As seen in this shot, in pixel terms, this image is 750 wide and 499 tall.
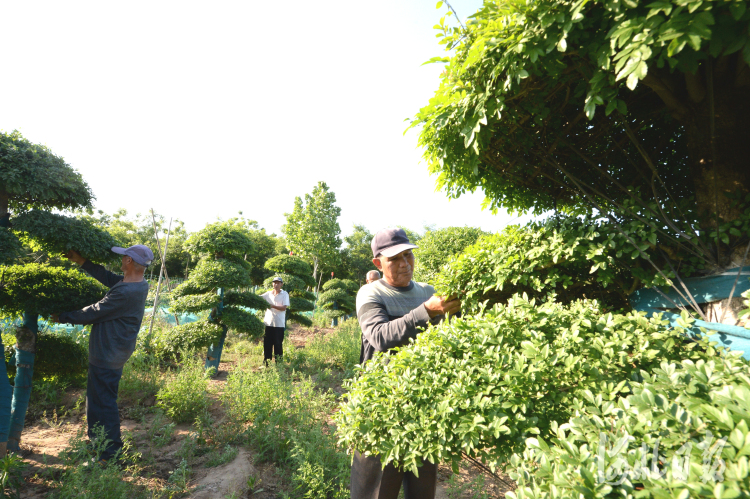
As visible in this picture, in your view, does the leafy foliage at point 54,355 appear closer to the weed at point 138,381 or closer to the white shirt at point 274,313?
the weed at point 138,381

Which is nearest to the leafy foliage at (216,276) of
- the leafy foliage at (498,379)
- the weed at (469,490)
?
the weed at (469,490)

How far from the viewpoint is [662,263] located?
1.89m

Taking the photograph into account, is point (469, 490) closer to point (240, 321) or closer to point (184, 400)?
point (184, 400)

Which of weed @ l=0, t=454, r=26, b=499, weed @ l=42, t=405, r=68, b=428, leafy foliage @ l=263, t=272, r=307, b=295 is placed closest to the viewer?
weed @ l=0, t=454, r=26, b=499

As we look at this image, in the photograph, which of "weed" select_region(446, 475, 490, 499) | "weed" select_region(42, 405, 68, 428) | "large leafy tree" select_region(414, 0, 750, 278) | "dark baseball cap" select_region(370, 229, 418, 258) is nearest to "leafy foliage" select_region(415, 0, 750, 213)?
"large leafy tree" select_region(414, 0, 750, 278)

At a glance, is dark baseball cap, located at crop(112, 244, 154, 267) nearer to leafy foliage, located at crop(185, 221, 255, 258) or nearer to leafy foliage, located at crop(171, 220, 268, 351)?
leafy foliage, located at crop(171, 220, 268, 351)

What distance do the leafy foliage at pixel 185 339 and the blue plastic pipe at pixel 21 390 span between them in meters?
2.88

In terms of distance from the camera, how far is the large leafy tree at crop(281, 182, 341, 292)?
23.3 m

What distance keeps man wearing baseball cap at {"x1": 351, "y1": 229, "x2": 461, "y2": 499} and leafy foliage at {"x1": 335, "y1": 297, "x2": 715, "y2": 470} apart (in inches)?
13.8

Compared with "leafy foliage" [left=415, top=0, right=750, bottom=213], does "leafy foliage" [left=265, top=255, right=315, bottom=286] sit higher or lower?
higher

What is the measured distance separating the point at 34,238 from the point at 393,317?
3.81 metres

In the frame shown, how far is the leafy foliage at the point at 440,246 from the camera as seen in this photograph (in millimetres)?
8344

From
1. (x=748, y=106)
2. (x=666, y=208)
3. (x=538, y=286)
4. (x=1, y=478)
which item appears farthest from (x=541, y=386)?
(x=1, y=478)

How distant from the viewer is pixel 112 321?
3.68 metres
